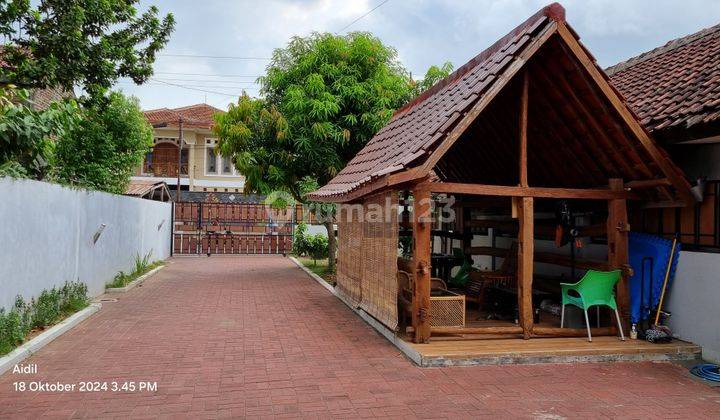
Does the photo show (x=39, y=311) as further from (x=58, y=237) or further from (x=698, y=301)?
(x=698, y=301)

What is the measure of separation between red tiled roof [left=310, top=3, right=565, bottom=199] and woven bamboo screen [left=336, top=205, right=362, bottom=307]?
2.55ft

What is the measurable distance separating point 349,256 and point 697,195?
18.8 ft

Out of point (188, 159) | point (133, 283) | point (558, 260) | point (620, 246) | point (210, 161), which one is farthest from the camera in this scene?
point (210, 161)

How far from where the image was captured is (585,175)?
7.77 m

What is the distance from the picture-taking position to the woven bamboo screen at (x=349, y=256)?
912 cm

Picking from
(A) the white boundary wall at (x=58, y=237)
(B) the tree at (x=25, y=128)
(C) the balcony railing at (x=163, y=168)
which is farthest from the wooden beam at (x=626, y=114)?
(C) the balcony railing at (x=163, y=168)

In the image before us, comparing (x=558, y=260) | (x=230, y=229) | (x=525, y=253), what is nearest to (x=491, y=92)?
(x=525, y=253)

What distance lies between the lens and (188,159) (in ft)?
103

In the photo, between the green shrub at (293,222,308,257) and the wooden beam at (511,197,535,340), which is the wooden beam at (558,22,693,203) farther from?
the green shrub at (293,222,308,257)

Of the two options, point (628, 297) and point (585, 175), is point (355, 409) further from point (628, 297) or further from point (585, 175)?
point (585, 175)

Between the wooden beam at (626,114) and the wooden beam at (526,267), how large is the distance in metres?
1.50

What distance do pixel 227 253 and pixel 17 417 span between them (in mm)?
17989

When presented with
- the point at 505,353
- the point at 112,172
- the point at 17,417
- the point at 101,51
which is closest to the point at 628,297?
the point at 505,353

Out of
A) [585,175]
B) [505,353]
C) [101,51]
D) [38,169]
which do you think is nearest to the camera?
[505,353]
